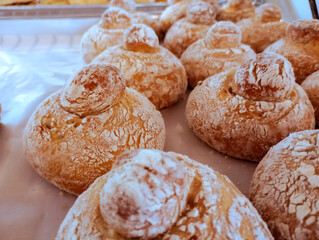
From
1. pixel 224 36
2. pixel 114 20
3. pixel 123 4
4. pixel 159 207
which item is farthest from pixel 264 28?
pixel 159 207

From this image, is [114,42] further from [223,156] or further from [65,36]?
[223,156]

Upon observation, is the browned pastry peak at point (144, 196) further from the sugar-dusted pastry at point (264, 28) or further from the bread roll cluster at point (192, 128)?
the sugar-dusted pastry at point (264, 28)

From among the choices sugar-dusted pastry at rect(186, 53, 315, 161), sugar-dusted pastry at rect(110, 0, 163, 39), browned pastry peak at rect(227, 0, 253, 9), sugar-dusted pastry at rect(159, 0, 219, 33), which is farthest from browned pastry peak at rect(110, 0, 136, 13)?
sugar-dusted pastry at rect(186, 53, 315, 161)

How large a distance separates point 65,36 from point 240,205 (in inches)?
103

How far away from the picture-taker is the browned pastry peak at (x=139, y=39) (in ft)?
5.81

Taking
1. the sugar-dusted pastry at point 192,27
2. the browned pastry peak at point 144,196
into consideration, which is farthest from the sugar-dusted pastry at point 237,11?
the browned pastry peak at point 144,196

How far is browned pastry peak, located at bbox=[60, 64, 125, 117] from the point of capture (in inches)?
49.1

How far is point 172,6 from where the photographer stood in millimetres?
2957

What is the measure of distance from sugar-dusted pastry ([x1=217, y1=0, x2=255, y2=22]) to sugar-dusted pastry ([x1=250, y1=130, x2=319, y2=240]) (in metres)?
2.02

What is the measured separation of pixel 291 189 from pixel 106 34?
1843 mm

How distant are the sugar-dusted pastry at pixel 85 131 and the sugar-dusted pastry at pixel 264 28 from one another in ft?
5.16

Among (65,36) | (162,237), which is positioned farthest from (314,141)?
(65,36)

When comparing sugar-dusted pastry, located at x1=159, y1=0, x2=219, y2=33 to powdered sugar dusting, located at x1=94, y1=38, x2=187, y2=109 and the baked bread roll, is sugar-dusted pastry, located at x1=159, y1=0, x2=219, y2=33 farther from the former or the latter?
the baked bread roll

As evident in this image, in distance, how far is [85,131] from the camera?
1.25 metres
